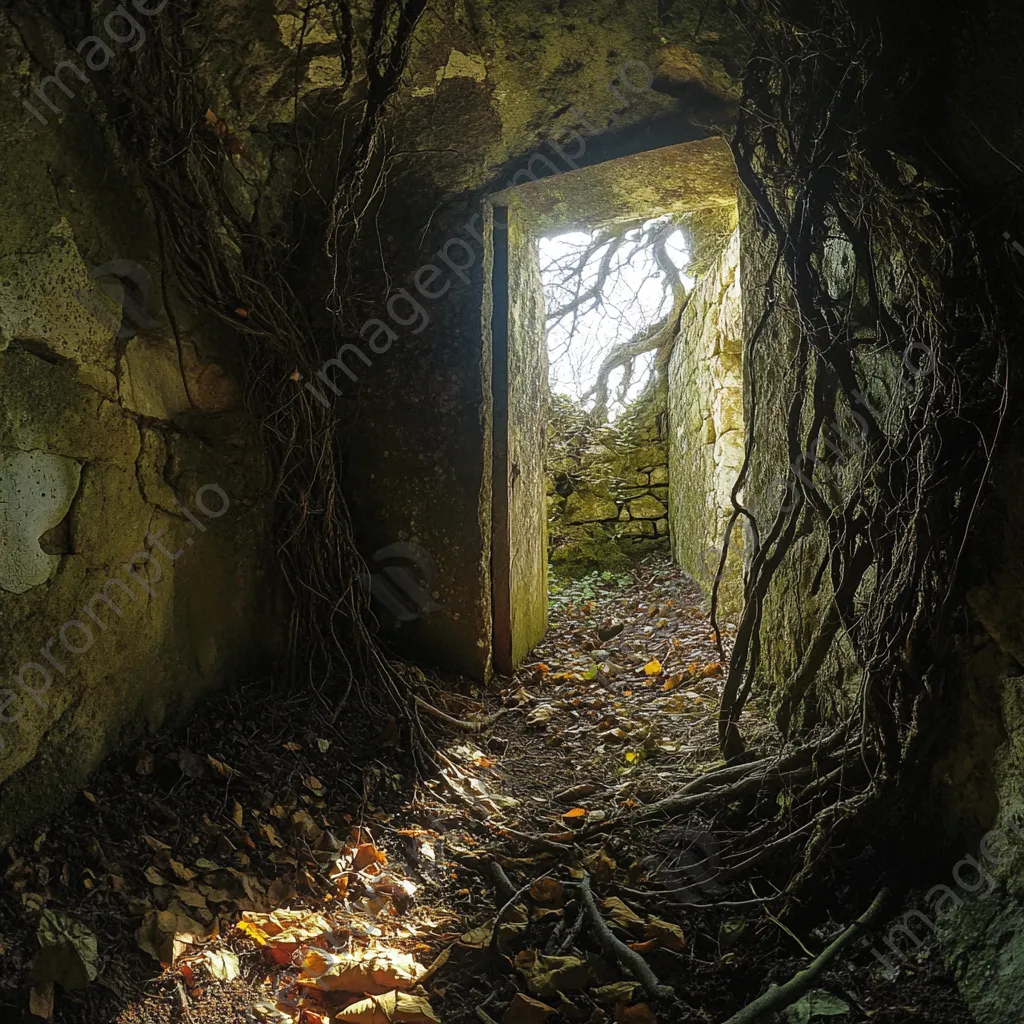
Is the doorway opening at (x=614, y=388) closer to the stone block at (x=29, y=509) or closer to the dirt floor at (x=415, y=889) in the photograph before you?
the dirt floor at (x=415, y=889)

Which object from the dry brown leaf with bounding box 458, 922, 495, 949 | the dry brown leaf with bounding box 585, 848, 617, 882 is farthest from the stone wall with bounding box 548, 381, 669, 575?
the dry brown leaf with bounding box 458, 922, 495, 949

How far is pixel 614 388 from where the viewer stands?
5.64 m

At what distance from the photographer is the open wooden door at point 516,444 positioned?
272cm

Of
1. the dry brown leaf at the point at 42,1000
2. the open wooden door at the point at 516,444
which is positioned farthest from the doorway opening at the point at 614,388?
the dry brown leaf at the point at 42,1000

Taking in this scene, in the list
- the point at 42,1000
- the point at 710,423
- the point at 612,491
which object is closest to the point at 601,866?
the point at 42,1000

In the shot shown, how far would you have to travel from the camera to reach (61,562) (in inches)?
65.4

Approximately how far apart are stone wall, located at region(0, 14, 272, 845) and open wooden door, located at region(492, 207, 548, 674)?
99 centimetres

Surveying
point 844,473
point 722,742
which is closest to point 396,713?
point 722,742

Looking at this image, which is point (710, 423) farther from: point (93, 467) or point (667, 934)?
point (93, 467)

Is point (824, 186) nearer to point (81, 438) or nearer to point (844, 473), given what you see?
point (844, 473)

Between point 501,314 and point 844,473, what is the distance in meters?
1.52

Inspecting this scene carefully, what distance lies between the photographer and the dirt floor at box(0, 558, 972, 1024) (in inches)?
49.5

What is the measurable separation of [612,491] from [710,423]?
5.19ft

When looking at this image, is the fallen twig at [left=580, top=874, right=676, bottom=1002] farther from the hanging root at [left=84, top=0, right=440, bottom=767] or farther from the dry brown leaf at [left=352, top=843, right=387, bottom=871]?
the hanging root at [left=84, top=0, right=440, bottom=767]
